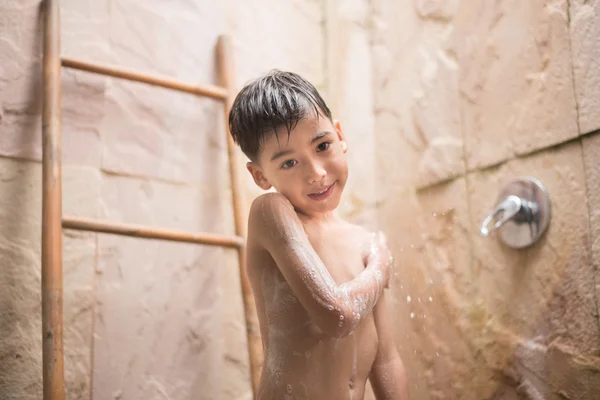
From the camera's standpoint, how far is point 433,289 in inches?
64.7

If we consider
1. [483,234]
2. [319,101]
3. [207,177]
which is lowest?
[483,234]

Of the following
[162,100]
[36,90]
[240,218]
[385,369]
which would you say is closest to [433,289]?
[385,369]

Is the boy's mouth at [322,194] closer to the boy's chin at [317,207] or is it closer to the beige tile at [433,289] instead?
the boy's chin at [317,207]

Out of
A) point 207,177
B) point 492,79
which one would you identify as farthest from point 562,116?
point 207,177

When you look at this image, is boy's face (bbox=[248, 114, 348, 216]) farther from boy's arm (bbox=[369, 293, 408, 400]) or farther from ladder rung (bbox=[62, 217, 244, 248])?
ladder rung (bbox=[62, 217, 244, 248])

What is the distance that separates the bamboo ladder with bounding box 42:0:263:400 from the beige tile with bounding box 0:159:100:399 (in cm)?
9

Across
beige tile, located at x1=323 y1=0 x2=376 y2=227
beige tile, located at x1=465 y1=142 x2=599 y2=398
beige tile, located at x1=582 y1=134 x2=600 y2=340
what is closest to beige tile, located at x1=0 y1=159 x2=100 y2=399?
beige tile, located at x1=323 y1=0 x2=376 y2=227

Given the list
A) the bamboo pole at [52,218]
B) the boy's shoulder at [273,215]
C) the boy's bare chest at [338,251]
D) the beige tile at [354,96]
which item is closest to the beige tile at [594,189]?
the boy's bare chest at [338,251]

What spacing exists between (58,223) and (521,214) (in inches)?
41.6

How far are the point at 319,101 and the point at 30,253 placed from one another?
30.7 inches

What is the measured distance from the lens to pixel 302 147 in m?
1.17

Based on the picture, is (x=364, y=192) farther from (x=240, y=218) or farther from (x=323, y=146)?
(x=323, y=146)

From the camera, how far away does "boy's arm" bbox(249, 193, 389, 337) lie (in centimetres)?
108

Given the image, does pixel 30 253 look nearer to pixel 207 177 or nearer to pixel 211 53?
pixel 207 177
